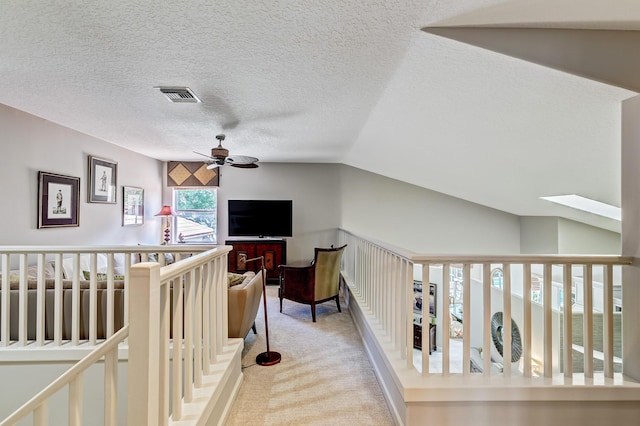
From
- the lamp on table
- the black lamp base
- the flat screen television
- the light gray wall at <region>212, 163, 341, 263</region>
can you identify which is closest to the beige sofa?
the black lamp base

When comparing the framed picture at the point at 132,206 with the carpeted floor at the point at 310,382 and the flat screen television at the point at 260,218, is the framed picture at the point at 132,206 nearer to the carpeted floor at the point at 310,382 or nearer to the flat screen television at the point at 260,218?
the flat screen television at the point at 260,218

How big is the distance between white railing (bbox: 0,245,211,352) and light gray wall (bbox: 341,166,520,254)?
4336 millimetres

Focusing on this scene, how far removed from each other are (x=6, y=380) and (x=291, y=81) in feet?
9.98

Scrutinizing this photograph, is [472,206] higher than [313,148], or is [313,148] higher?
[313,148]

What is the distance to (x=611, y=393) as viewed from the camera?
1.73 m

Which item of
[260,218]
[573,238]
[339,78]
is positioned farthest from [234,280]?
[573,238]

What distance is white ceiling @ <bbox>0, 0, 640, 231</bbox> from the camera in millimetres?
1543

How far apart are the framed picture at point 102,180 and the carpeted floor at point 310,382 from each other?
114 inches

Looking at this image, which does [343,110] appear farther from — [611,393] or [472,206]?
[472,206]

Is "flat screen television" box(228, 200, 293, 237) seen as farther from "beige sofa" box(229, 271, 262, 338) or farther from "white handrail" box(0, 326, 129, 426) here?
"white handrail" box(0, 326, 129, 426)

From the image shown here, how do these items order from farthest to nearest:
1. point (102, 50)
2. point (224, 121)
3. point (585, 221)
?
point (585, 221)
point (224, 121)
point (102, 50)

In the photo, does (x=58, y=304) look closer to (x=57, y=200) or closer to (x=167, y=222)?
(x=57, y=200)

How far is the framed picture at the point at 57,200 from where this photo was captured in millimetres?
3277

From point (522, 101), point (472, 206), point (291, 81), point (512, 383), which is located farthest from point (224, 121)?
point (472, 206)
